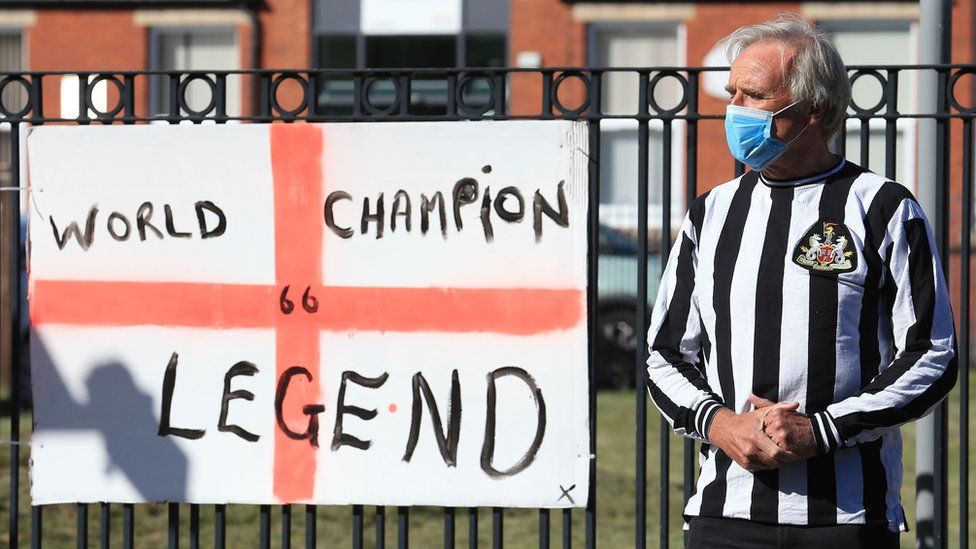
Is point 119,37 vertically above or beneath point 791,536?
above

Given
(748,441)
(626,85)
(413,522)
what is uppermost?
(626,85)

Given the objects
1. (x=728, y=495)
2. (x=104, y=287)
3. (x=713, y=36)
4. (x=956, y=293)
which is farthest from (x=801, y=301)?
(x=713, y=36)

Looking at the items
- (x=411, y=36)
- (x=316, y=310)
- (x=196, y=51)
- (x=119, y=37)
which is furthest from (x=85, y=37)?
(x=316, y=310)

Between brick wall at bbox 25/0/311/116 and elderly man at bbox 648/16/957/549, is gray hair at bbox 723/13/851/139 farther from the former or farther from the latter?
brick wall at bbox 25/0/311/116

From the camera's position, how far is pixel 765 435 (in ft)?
8.29

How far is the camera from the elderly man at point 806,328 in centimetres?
255

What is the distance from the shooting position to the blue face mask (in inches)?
104

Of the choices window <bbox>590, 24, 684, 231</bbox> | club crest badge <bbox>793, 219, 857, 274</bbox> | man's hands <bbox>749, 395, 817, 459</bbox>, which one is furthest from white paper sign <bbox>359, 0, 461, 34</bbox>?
man's hands <bbox>749, 395, 817, 459</bbox>

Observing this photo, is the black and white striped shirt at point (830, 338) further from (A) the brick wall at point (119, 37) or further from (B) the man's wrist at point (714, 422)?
(A) the brick wall at point (119, 37)

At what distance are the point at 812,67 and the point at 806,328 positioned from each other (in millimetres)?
554

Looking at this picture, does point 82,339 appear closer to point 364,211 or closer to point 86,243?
point 86,243

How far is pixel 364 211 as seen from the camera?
12.3 feet

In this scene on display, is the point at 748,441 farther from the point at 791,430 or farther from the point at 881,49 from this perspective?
the point at 881,49

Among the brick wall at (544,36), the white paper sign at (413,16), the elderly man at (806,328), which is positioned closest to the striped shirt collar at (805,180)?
the elderly man at (806,328)
